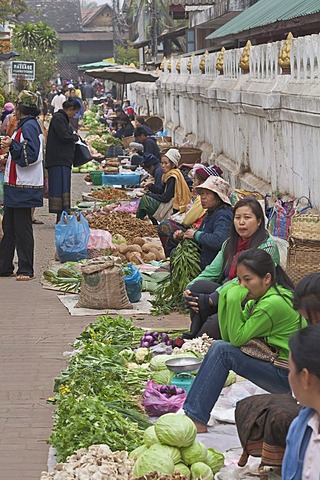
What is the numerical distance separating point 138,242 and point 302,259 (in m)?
4.42

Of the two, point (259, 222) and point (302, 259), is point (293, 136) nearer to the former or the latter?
point (302, 259)

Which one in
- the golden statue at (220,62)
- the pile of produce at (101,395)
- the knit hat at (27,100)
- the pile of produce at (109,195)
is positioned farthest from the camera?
the pile of produce at (109,195)

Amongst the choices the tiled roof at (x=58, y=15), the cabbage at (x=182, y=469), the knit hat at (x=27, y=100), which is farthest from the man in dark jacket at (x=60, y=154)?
the tiled roof at (x=58, y=15)

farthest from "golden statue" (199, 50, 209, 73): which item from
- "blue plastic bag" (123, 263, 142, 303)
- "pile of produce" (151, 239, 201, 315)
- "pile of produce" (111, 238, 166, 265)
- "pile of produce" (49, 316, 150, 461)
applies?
"pile of produce" (49, 316, 150, 461)

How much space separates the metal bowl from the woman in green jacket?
96 cm

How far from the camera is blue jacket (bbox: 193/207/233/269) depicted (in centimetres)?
932

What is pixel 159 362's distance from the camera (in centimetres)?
785

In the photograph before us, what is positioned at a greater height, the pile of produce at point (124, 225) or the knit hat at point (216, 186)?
the knit hat at point (216, 186)

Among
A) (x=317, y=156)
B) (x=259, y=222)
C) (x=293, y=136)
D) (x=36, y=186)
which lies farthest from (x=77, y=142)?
(x=259, y=222)

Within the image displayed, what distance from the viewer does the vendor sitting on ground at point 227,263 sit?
7848 mm

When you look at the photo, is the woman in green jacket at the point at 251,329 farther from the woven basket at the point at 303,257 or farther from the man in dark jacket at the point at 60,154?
the man in dark jacket at the point at 60,154

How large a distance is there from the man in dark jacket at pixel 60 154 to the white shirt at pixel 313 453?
1129 cm

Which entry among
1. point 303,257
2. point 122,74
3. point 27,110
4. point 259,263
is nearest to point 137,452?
point 259,263

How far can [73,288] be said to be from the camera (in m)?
11.4
